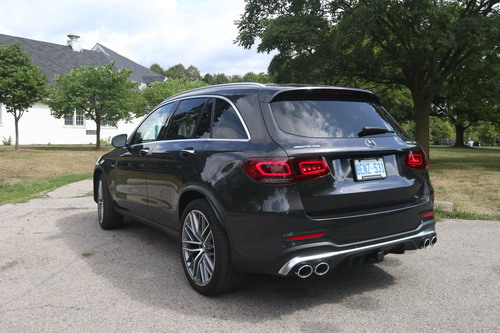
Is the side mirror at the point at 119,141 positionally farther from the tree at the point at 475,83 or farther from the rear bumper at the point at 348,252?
the tree at the point at 475,83

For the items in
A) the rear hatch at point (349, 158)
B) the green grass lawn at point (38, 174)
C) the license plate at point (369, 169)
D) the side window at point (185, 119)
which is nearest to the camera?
the rear hatch at point (349, 158)

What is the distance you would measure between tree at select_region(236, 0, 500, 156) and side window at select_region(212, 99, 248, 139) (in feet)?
40.0

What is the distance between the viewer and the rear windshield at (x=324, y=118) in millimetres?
3279

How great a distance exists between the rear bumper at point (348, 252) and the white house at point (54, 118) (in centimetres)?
3022

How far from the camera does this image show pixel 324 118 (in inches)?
135

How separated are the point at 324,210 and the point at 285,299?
89 centimetres

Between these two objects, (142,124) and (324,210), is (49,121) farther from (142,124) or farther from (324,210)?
(324,210)

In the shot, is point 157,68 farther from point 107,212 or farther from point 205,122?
point 205,122

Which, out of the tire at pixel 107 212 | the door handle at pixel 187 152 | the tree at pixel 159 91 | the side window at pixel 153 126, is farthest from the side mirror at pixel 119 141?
the tree at pixel 159 91

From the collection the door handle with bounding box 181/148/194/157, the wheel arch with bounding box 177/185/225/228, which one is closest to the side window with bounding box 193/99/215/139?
the door handle with bounding box 181/148/194/157

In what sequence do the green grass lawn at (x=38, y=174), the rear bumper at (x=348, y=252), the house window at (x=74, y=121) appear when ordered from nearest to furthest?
1. the rear bumper at (x=348, y=252)
2. the green grass lawn at (x=38, y=174)
3. the house window at (x=74, y=121)

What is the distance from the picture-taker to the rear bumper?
9.75ft

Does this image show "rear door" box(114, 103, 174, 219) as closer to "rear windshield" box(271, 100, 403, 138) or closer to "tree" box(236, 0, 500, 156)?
"rear windshield" box(271, 100, 403, 138)

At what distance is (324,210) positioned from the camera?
3098mm
